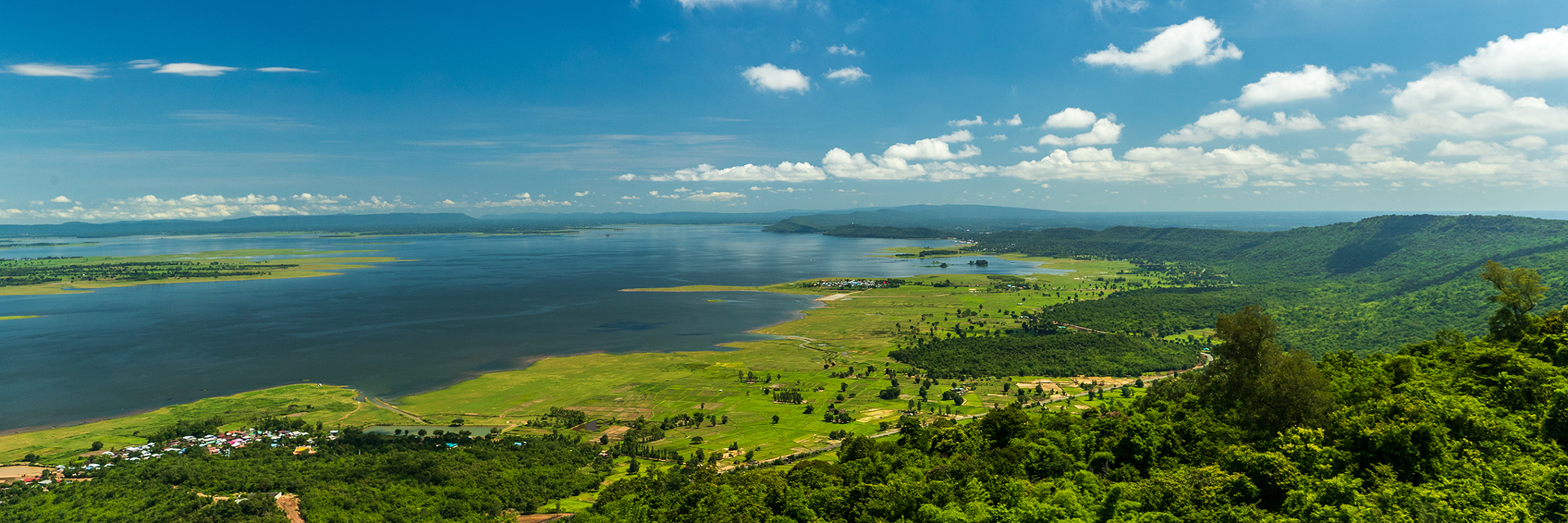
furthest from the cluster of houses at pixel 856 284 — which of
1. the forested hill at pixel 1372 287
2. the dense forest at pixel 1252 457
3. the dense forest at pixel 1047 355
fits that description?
the dense forest at pixel 1252 457

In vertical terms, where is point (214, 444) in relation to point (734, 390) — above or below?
above

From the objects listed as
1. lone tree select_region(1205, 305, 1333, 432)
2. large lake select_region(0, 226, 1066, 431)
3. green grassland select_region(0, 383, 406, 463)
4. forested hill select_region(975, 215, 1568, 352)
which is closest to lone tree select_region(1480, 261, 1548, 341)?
lone tree select_region(1205, 305, 1333, 432)

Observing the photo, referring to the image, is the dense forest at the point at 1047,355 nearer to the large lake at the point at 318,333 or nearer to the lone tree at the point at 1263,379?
the large lake at the point at 318,333

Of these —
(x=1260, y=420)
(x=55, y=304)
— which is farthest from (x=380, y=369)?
(x=55, y=304)

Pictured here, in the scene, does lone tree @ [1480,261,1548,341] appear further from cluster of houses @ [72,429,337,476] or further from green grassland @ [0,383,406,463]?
cluster of houses @ [72,429,337,476]

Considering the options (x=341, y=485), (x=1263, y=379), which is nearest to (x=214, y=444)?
(x=341, y=485)

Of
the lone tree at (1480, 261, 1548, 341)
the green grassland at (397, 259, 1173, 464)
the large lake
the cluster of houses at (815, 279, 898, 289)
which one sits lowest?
the green grassland at (397, 259, 1173, 464)

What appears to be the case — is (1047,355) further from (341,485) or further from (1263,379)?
(341,485)

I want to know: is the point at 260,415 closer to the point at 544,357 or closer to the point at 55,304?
the point at 544,357
